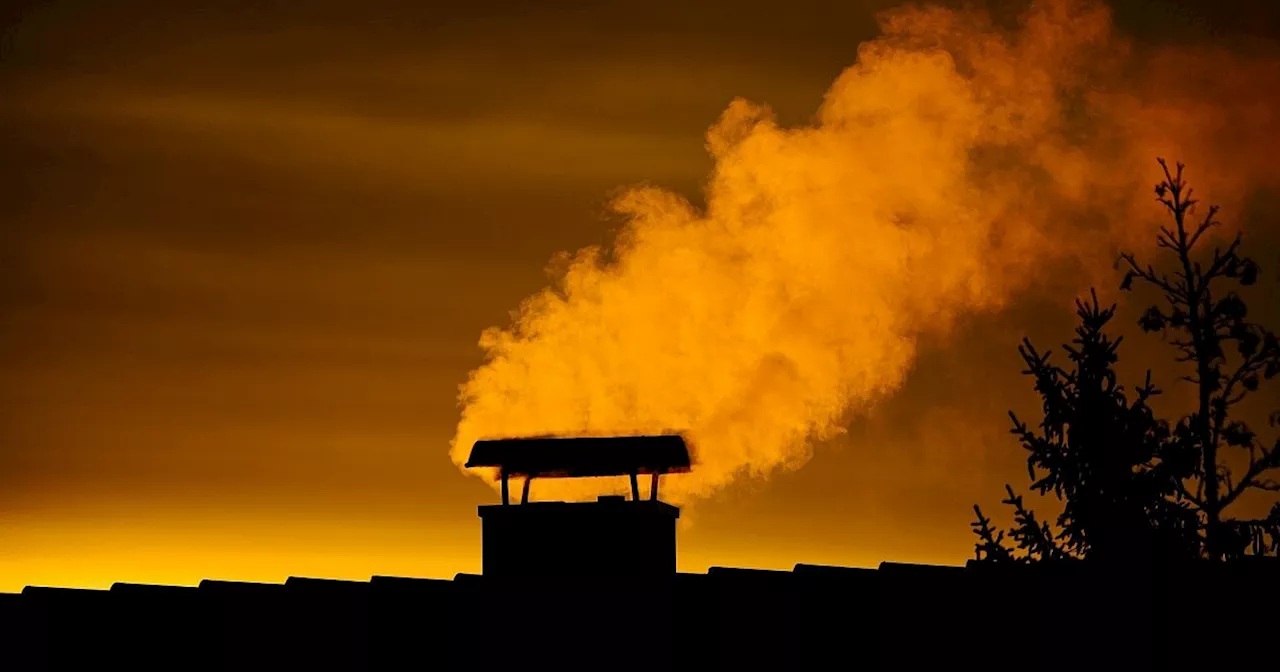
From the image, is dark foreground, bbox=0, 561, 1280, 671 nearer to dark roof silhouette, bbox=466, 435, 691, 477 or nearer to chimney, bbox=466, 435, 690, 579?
chimney, bbox=466, 435, 690, 579

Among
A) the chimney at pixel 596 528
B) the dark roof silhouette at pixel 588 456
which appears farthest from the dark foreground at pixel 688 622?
the dark roof silhouette at pixel 588 456

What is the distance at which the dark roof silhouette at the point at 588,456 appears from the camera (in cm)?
2233

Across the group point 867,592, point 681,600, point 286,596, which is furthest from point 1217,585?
point 286,596

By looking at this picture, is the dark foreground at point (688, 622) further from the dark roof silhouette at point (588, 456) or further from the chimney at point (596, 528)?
the dark roof silhouette at point (588, 456)

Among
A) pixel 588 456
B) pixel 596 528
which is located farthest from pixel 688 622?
pixel 588 456

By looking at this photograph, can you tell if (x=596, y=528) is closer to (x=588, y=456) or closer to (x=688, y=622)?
(x=588, y=456)

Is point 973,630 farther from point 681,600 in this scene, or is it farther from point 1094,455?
point 1094,455

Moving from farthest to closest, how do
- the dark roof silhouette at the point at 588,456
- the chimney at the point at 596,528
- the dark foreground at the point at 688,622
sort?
the dark roof silhouette at the point at 588,456 < the chimney at the point at 596,528 < the dark foreground at the point at 688,622

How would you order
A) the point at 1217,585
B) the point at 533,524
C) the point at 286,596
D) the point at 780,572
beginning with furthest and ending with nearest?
the point at 533,524
the point at 286,596
the point at 780,572
the point at 1217,585

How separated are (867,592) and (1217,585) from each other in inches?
141

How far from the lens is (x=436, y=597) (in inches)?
755

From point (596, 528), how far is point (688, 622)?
294 cm

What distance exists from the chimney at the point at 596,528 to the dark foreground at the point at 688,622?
0.46 m

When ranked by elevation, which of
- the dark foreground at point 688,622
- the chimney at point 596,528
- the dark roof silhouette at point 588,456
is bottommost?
the dark foreground at point 688,622
